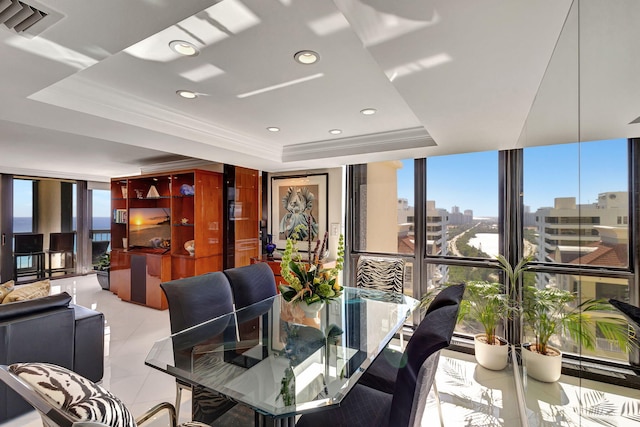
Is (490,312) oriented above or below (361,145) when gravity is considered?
below

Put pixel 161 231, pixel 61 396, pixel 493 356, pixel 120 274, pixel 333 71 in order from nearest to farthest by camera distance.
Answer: pixel 61 396 < pixel 333 71 < pixel 493 356 < pixel 120 274 < pixel 161 231

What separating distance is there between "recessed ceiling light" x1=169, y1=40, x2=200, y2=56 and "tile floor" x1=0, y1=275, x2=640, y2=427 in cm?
228

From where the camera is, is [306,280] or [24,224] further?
[24,224]

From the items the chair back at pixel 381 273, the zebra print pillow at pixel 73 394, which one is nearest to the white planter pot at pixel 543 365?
the chair back at pixel 381 273

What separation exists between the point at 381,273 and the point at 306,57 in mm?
2822

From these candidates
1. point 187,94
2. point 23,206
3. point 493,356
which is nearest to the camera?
point 187,94

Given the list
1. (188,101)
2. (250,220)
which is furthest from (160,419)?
(250,220)

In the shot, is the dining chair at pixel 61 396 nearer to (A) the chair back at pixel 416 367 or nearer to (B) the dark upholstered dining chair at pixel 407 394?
(B) the dark upholstered dining chair at pixel 407 394

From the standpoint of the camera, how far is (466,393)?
265cm

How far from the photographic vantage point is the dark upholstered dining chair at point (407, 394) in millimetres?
1242

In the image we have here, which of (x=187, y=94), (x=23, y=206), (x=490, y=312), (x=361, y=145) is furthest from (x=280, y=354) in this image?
(x=23, y=206)

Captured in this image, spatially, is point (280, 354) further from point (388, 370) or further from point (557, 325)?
point (557, 325)

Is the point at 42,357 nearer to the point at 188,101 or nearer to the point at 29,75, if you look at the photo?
the point at 29,75

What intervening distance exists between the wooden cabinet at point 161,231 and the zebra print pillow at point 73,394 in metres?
3.72
